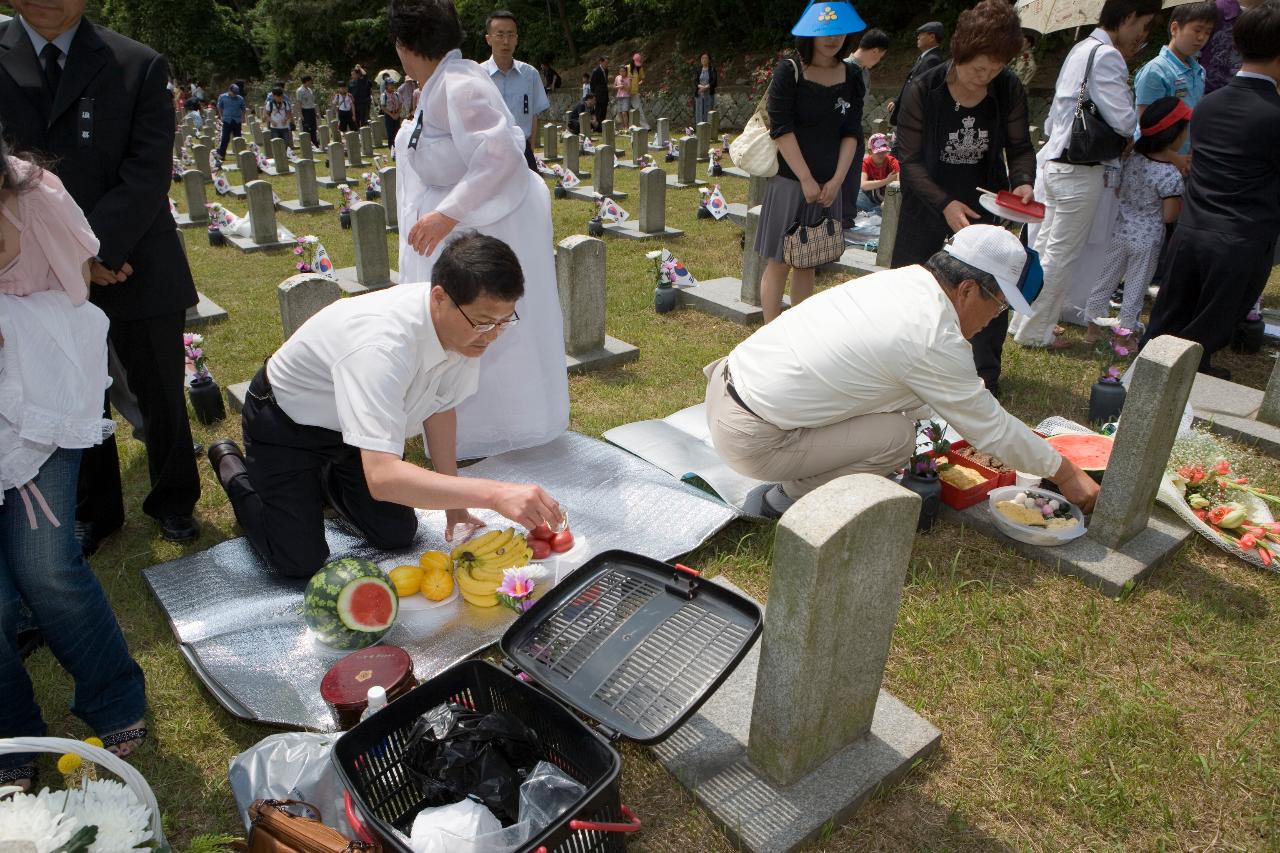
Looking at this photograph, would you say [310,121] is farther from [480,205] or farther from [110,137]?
[110,137]

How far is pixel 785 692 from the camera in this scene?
2125 millimetres

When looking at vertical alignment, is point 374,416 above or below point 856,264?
above

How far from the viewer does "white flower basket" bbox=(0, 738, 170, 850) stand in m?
1.53

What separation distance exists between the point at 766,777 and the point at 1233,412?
145 inches

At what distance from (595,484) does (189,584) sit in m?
1.69

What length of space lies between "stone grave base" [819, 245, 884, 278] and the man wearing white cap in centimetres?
414

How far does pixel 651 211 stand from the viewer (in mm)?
9008

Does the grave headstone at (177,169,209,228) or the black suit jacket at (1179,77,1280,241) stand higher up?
the black suit jacket at (1179,77,1280,241)

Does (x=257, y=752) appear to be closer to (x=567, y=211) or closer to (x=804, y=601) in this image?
(x=804, y=601)

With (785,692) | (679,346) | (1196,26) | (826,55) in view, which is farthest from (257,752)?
(1196,26)

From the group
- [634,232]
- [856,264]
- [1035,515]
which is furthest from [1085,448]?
[634,232]

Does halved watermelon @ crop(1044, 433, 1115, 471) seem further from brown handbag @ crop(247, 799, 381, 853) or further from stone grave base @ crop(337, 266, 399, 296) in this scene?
stone grave base @ crop(337, 266, 399, 296)

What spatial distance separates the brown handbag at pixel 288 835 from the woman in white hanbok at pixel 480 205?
7.71 ft

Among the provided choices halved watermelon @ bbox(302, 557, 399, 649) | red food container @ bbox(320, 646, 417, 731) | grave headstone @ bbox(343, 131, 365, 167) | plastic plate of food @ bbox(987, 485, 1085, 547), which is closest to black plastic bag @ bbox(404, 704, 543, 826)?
red food container @ bbox(320, 646, 417, 731)
